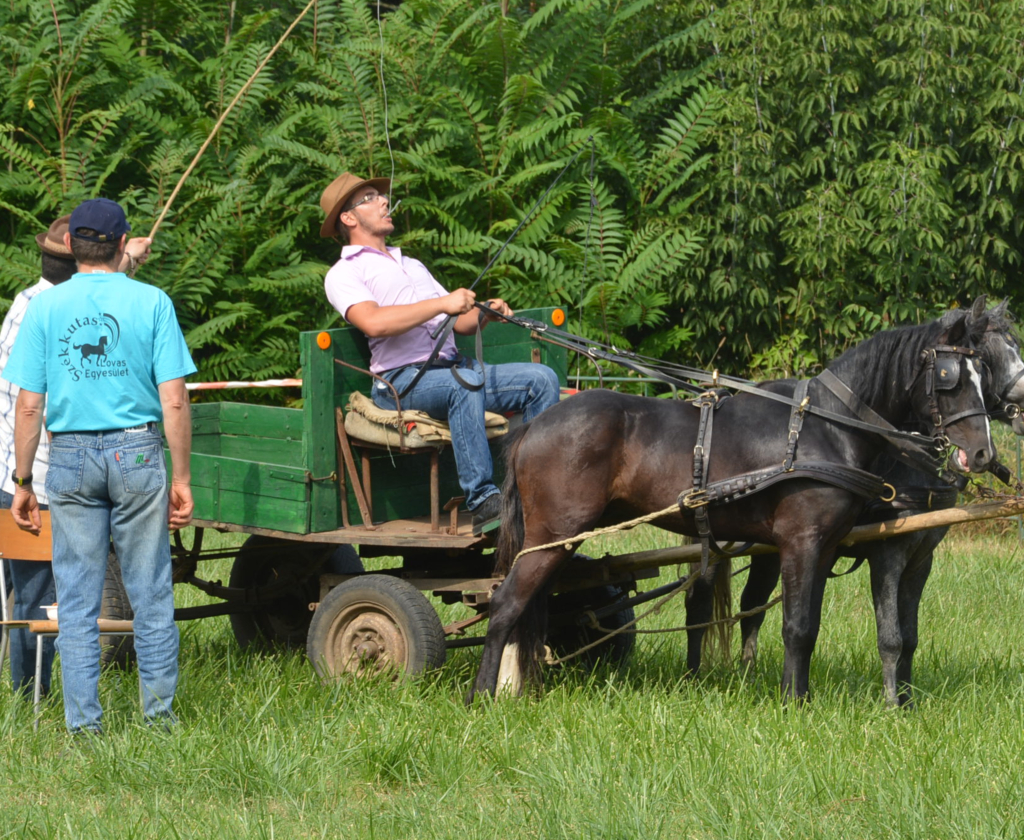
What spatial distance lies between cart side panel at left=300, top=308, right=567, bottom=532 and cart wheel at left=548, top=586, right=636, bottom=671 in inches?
32.1

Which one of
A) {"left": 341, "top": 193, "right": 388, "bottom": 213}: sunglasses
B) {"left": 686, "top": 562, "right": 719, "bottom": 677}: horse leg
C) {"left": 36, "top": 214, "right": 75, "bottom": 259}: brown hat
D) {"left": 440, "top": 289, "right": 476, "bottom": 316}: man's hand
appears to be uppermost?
{"left": 341, "top": 193, "right": 388, "bottom": 213}: sunglasses

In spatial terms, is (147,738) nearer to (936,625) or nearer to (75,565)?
(75,565)

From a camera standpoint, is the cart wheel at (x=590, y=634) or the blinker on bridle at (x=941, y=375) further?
the cart wheel at (x=590, y=634)

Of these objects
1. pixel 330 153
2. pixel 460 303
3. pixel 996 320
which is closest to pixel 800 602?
pixel 996 320

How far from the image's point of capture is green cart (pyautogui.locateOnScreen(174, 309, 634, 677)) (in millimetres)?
5559

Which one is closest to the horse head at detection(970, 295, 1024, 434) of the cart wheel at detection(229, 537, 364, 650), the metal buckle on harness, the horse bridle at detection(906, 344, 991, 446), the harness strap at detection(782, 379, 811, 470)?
the horse bridle at detection(906, 344, 991, 446)

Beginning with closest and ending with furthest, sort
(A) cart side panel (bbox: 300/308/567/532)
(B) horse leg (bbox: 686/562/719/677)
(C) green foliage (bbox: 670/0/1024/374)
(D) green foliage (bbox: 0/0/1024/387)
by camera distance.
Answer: (A) cart side panel (bbox: 300/308/567/532), (B) horse leg (bbox: 686/562/719/677), (C) green foliage (bbox: 670/0/1024/374), (D) green foliage (bbox: 0/0/1024/387)

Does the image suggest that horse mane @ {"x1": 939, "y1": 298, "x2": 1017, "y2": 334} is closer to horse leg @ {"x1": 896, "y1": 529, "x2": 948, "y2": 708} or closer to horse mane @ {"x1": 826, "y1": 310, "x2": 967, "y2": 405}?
horse mane @ {"x1": 826, "y1": 310, "x2": 967, "y2": 405}

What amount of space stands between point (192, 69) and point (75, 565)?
9081 millimetres

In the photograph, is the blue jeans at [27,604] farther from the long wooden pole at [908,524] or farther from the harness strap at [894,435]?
the harness strap at [894,435]

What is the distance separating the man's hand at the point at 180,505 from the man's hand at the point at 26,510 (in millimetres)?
506

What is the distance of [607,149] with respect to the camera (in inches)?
471

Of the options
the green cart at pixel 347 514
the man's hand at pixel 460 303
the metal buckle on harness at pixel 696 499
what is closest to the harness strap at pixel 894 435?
the metal buckle on harness at pixel 696 499

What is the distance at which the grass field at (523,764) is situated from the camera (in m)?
3.76
